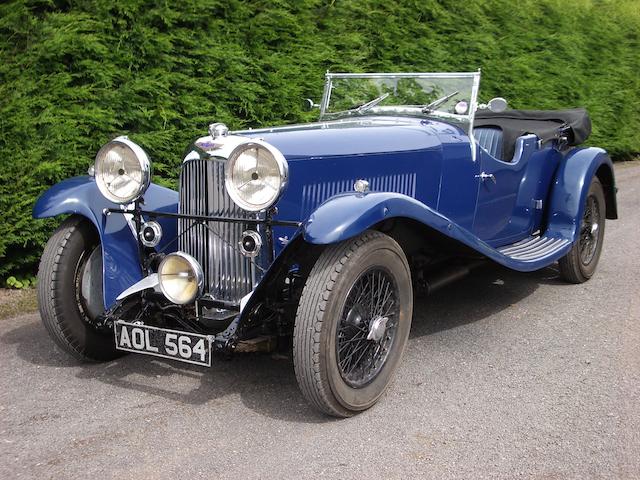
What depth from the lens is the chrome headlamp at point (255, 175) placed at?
299cm

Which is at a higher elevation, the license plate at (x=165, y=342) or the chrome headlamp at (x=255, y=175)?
the chrome headlamp at (x=255, y=175)

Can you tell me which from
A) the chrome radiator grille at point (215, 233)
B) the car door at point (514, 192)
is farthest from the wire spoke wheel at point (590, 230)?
the chrome radiator grille at point (215, 233)

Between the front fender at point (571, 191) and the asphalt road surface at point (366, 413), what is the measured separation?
831 mm

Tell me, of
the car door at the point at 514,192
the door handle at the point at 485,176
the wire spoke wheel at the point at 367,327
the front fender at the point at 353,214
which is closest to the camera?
the front fender at the point at 353,214

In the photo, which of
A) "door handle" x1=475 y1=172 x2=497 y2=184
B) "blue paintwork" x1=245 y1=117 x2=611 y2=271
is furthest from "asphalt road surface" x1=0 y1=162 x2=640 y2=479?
"door handle" x1=475 y1=172 x2=497 y2=184

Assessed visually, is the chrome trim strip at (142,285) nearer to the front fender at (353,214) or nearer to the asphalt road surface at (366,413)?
the asphalt road surface at (366,413)

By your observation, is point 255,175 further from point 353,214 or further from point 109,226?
point 109,226

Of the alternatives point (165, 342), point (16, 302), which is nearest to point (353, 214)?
point (165, 342)

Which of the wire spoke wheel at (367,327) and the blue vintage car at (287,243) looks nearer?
the blue vintage car at (287,243)

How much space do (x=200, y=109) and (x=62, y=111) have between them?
3.92ft

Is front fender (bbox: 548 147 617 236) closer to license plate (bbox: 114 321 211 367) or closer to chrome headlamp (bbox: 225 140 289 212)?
chrome headlamp (bbox: 225 140 289 212)

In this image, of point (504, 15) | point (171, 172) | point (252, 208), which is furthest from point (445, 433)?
point (504, 15)

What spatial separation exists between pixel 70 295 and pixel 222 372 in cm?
88

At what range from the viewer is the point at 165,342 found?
3076mm
